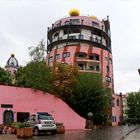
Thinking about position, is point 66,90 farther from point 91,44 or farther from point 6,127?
point 91,44

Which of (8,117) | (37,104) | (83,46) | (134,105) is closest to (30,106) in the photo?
(37,104)

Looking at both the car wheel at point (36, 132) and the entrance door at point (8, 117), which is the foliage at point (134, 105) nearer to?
the entrance door at point (8, 117)

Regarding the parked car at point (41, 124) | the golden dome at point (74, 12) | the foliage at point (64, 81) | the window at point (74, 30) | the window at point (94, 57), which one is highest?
the golden dome at point (74, 12)

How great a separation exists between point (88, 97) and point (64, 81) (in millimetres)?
4424

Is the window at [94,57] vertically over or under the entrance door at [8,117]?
over

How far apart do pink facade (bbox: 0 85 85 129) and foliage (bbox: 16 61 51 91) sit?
2.27 m

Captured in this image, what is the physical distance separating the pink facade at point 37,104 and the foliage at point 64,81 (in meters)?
5.49

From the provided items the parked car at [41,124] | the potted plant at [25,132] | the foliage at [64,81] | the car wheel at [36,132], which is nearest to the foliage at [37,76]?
the foliage at [64,81]

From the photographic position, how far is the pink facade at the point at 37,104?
4072 cm

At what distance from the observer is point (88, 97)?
1946 inches

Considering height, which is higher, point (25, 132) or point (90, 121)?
point (90, 121)

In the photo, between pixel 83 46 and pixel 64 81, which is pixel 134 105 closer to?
pixel 83 46

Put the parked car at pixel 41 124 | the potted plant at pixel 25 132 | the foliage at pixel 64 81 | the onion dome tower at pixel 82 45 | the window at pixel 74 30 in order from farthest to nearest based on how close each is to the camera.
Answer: the window at pixel 74 30
the onion dome tower at pixel 82 45
the foliage at pixel 64 81
the parked car at pixel 41 124
the potted plant at pixel 25 132

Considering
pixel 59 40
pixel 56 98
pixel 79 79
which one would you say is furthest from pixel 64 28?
pixel 56 98
